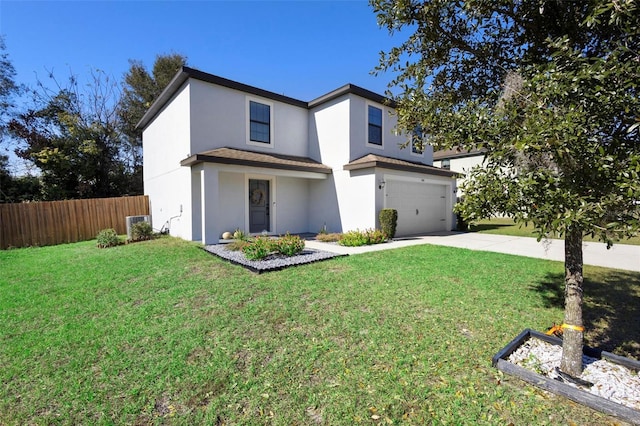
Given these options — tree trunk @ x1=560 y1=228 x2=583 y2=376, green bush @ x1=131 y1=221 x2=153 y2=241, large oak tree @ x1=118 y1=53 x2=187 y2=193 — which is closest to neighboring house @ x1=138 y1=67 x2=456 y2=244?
green bush @ x1=131 y1=221 x2=153 y2=241

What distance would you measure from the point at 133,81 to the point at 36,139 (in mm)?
7708

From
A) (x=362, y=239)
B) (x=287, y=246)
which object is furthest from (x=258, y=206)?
(x=287, y=246)

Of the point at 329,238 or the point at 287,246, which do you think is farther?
the point at 329,238

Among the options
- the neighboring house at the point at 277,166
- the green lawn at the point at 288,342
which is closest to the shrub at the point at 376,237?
the neighboring house at the point at 277,166

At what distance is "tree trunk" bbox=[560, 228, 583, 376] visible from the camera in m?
2.63

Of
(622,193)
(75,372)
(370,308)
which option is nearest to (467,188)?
(622,193)

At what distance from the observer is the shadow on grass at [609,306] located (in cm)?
335

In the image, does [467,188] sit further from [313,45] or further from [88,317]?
[313,45]

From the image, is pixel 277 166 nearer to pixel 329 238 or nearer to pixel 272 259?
pixel 329 238

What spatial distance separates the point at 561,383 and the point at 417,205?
11196 millimetres

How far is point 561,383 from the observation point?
2400 millimetres

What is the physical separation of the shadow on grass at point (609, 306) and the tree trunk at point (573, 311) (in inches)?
40.9

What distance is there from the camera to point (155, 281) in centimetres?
567

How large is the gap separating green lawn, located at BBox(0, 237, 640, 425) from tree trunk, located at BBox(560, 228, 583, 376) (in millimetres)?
490
